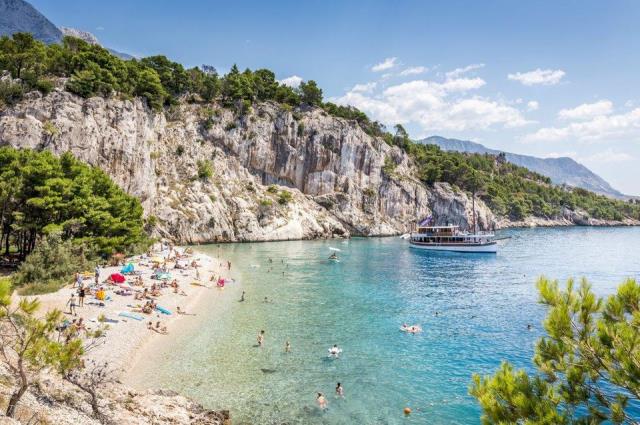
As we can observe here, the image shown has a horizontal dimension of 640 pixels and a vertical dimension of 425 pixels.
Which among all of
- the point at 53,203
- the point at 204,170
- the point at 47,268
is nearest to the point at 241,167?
the point at 204,170

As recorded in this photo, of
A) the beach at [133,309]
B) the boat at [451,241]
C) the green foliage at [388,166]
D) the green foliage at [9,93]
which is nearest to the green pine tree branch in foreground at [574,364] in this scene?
the beach at [133,309]

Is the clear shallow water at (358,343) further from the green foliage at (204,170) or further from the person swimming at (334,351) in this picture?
the green foliage at (204,170)

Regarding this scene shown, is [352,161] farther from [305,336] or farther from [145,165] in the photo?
[305,336]

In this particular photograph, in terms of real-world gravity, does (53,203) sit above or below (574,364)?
above

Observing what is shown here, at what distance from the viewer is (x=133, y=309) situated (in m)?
30.8

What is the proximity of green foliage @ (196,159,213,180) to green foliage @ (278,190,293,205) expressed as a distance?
18577 mm

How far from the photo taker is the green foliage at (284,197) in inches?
3890

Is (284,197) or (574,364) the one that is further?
(284,197)

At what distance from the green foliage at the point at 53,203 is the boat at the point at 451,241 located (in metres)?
58.7

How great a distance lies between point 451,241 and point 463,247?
3511mm

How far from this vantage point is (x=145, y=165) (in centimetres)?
7631

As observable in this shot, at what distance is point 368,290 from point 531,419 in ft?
116

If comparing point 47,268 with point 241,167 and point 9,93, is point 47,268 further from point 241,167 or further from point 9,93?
point 241,167

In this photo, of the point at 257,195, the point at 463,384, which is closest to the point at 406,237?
the point at 257,195
